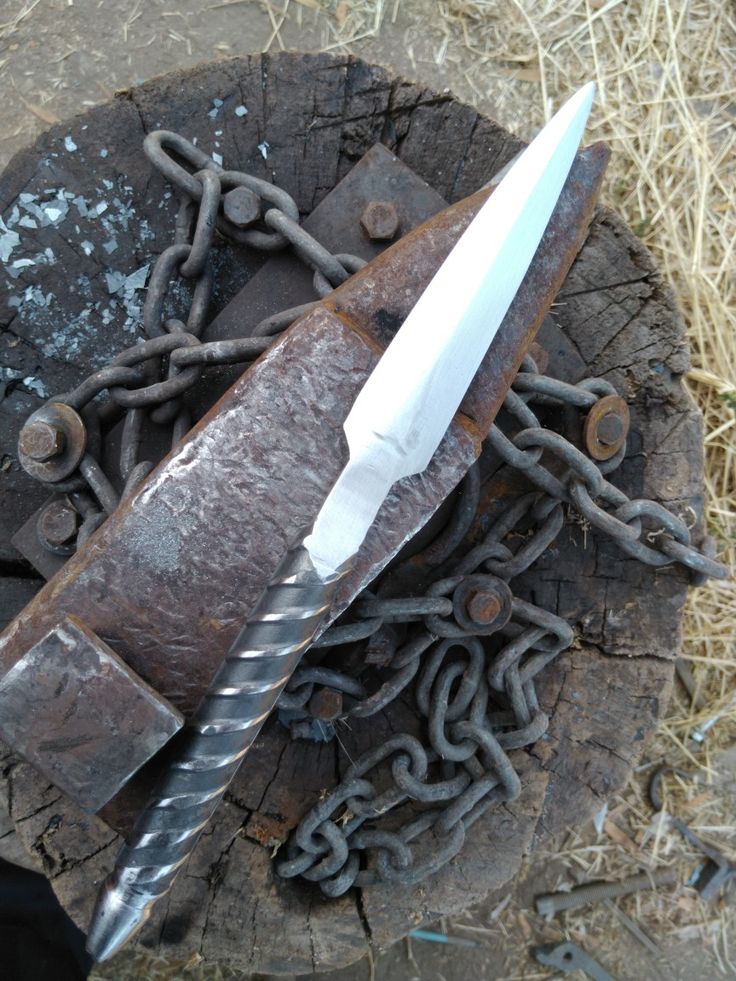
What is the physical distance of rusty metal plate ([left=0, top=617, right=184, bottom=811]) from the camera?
117 centimetres

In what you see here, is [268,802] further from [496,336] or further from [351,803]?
[496,336]

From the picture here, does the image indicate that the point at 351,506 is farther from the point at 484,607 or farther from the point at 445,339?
the point at 484,607

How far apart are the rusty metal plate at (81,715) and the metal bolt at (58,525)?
0.35m

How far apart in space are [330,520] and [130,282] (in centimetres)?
81

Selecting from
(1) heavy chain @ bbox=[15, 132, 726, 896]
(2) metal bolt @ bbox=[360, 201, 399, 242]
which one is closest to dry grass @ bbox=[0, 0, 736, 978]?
(1) heavy chain @ bbox=[15, 132, 726, 896]

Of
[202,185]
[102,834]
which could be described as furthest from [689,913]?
[202,185]

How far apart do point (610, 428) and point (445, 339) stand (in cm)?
50

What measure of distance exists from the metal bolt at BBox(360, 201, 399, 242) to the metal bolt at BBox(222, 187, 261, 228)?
8.9 inches

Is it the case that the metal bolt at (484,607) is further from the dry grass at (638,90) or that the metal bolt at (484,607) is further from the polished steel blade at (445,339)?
the dry grass at (638,90)

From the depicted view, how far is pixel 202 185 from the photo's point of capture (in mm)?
1515

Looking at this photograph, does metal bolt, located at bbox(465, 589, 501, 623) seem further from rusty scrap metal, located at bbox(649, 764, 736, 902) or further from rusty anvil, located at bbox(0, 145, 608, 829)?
rusty scrap metal, located at bbox(649, 764, 736, 902)

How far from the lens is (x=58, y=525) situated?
1516 millimetres

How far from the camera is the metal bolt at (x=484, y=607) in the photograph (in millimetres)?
1511

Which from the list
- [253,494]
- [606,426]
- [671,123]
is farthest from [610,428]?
[671,123]
